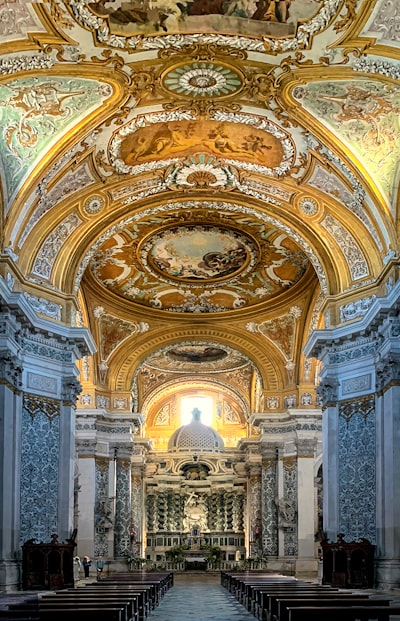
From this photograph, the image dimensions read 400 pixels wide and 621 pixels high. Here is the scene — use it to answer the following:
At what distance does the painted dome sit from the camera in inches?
1713

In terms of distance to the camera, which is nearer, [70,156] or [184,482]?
[70,156]

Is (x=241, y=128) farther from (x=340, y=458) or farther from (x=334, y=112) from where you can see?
(x=340, y=458)

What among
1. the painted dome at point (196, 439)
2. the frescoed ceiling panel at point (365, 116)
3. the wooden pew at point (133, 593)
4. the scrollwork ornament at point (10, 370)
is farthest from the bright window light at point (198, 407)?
the wooden pew at point (133, 593)

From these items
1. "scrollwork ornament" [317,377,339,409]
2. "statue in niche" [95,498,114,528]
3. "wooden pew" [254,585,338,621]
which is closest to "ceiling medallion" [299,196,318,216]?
"scrollwork ornament" [317,377,339,409]

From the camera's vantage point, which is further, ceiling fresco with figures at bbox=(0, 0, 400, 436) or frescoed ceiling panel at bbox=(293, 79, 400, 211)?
frescoed ceiling panel at bbox=(293, 79, 400, 211)

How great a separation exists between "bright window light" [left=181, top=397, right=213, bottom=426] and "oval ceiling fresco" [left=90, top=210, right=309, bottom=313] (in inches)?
580

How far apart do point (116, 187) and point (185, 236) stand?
4971mm

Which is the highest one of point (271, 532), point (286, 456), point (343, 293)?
point (343, 293)

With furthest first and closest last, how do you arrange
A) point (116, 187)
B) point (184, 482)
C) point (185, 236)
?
point (184, 482), point (185, 236), point (116, 187)

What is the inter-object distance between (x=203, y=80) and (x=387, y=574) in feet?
33.0

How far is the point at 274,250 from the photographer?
26.2 metres

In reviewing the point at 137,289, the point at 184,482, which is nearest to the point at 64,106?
the point at 137,289

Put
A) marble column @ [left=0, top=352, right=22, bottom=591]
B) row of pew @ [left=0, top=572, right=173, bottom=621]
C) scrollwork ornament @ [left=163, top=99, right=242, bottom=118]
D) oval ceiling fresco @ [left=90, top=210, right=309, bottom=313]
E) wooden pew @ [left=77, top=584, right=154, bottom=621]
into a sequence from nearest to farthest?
row of pew @ [left=0, top=572, right=173, bottom=621] → wooden pew @ [left=77, top=584, right=154, bottom=621] → marble column @ [left=0, top=352, right=22, bottom=591] → scrollwork ornament @ [left=163, top=99, right=242, bottom=118] → oval ceiling fresco @ [left=90, top=210, right=309, bottom=313]

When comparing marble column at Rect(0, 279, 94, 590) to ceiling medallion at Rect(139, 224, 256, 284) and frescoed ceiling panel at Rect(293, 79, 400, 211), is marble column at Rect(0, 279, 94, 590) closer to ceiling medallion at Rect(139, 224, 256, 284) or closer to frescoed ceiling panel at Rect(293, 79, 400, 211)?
ceiling medallion at Rect(139, 224, 256, 284)
